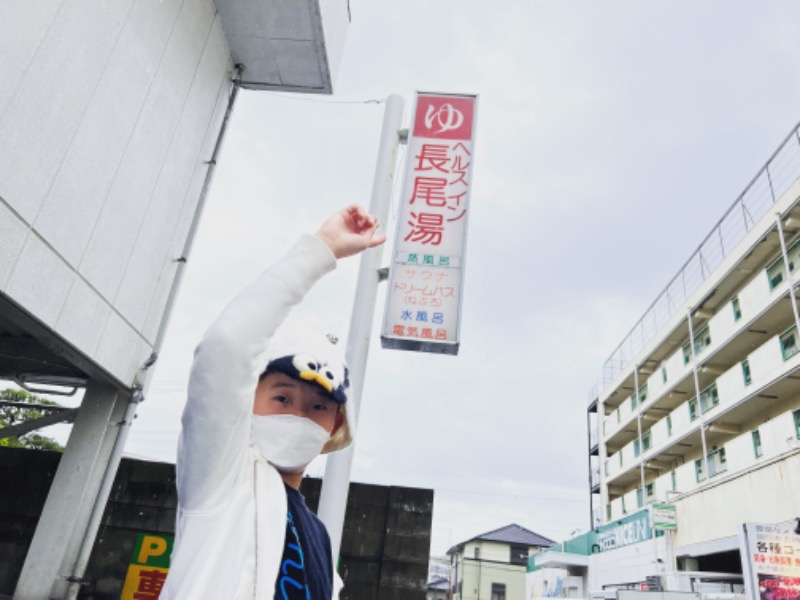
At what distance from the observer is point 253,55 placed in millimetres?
6867

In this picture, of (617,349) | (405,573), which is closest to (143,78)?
(405,573)

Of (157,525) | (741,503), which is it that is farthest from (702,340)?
(157,525)

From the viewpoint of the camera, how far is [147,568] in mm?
5027

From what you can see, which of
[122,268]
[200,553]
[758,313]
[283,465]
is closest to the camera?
[200,553]

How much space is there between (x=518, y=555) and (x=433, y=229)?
138 feet

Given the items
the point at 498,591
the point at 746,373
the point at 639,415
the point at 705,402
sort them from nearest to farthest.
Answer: the point at 746,373 → the point at 705,402 → the point at 639,415 → the point at 498,591

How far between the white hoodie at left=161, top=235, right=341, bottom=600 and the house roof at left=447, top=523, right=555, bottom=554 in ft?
142

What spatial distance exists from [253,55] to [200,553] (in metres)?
6.81

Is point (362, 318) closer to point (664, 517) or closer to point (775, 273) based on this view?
point (775, 273)

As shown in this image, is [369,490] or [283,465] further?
[369,490]

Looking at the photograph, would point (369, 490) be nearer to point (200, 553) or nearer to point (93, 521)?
point (93, 521)

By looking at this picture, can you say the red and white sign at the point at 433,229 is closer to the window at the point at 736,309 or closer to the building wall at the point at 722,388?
the building wall at the point at 722,388

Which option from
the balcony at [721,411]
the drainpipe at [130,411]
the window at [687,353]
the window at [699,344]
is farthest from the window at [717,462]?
the drainpipe at [130,411]

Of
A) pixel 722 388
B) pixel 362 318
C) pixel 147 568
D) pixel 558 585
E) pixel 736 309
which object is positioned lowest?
pixel 147 568
